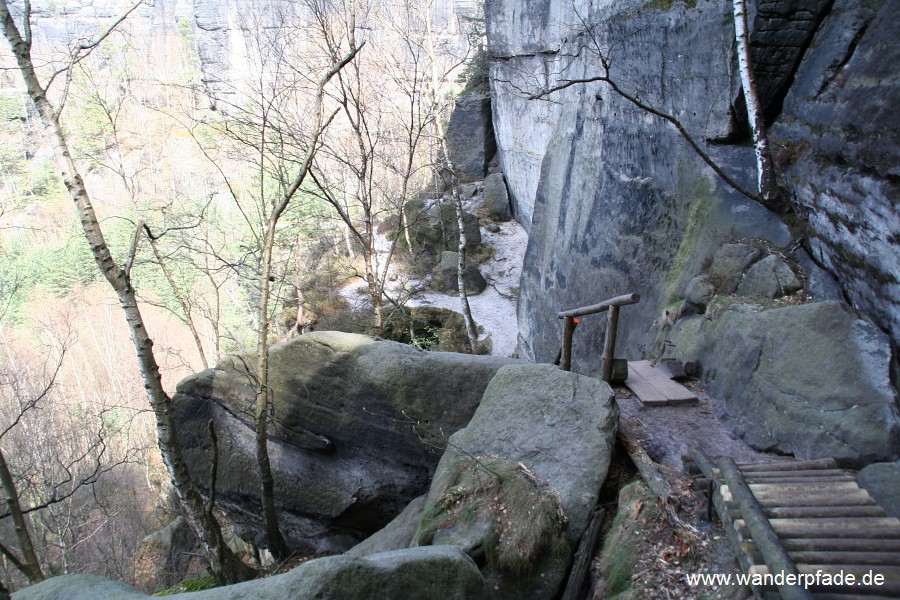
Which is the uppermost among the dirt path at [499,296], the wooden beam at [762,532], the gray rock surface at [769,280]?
the gray rock surface at [769,280]

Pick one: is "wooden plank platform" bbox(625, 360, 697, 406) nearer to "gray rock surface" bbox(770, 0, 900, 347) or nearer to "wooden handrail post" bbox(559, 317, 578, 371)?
"wooden handrail post" bbox(559, 317, 578, 371)

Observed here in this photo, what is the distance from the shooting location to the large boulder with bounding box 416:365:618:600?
3.62 m

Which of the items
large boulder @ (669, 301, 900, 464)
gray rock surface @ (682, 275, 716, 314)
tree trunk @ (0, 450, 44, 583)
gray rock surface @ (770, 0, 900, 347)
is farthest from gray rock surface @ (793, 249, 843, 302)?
tree trunk @ (0, 450, 44, 583)

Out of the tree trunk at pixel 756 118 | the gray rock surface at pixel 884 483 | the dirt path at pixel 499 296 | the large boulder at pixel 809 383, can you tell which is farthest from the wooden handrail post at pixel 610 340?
the dirt path at pixel 499 296

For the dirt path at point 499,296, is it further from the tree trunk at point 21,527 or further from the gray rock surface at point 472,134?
the tree trunk at point 21,527

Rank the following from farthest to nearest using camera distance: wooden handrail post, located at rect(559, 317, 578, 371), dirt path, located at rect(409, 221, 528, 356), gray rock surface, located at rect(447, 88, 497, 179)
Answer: gray rock surface, located at rect(447, 88, 497, 179) → dirt path, located at rect(409, 221, 528, 356) → wooden handrail post, located at rect(559, 317, 578, 371)

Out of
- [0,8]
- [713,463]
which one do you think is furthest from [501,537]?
[0,8]

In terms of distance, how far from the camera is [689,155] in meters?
7.70

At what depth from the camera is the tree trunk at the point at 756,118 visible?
6.05 metres

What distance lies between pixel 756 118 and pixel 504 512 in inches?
204

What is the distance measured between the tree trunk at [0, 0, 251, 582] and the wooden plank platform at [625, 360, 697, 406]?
13.2ft

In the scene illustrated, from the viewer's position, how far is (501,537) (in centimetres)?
369

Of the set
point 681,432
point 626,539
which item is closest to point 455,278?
point 681,432

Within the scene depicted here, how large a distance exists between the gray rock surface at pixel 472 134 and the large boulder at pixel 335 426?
1752 centimetres
